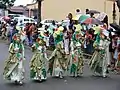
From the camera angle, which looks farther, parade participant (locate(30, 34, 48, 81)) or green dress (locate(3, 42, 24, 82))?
parade participant (locate(30, 34, 48, 81))

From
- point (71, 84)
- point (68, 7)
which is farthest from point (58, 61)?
point (68, 7)

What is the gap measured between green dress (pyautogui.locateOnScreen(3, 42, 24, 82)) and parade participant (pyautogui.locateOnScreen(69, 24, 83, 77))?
2189 millimetres

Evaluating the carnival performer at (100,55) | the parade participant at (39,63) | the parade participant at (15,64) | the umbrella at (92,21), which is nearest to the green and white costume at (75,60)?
the carnival performer at (100,55)

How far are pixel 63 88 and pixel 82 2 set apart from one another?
22773 mm

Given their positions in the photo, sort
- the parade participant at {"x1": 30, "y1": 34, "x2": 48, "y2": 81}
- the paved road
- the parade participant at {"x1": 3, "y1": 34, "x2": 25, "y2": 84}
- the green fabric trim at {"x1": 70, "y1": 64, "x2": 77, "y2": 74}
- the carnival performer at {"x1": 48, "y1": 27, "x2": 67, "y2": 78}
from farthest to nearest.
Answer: the green fabric trim at {"x1": 70, "y1": 64, "x2": 77, "y2": 74} < the carnival performer at {"x1": 48, "y1": 27, "x2": 67, "y2": 78} < the parade participant at {"x1": 30, "y1": 34, "x2": 48, "y2": 81} < the parade participant at {"x1": 3, "y1": 34, "x2": 25, "y2": 84} < the paved road

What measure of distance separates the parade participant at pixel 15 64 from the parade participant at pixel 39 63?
0.49m

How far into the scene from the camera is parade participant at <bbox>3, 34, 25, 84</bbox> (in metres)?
11.5

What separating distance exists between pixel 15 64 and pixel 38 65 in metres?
0.76

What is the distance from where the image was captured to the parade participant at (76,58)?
13.2 metres

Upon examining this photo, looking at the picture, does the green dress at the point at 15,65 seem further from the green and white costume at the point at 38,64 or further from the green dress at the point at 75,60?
the green dress at the point at 75,60

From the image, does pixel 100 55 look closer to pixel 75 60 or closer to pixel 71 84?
pixel 75 60

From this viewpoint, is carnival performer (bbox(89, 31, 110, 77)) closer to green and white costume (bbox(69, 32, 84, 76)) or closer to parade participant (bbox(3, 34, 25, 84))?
green and white costume (bbox(69, 32, 84, 76))

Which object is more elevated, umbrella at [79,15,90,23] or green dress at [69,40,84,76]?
umbrella at [79,15,90,23]

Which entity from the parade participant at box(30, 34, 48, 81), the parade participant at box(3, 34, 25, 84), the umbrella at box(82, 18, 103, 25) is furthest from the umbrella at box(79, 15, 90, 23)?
the parade participant at box(3, 34, 25, 84)
